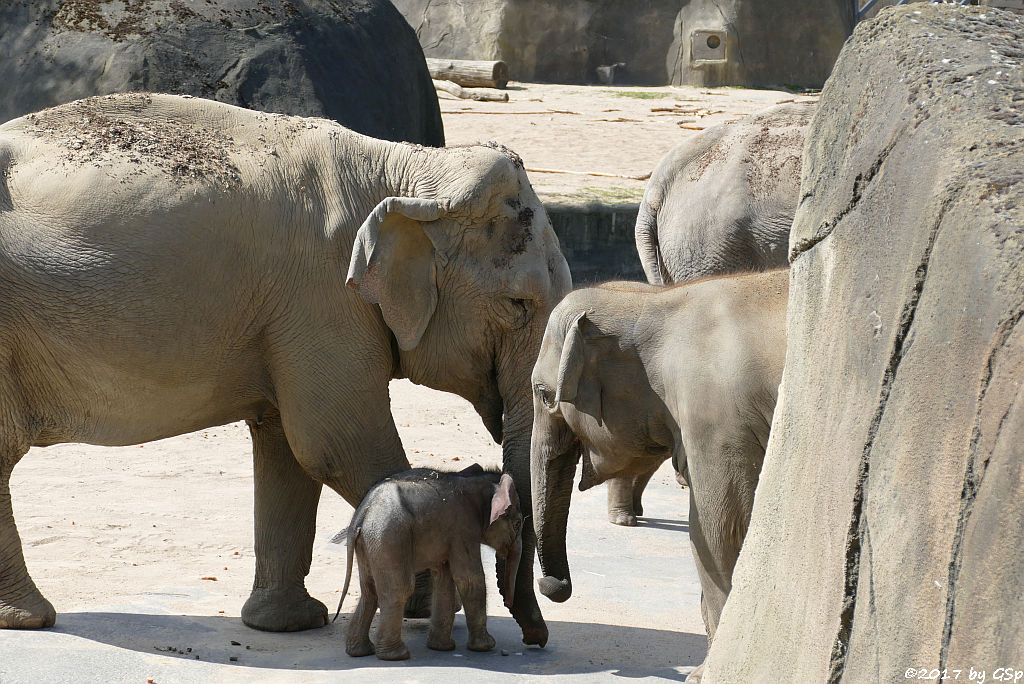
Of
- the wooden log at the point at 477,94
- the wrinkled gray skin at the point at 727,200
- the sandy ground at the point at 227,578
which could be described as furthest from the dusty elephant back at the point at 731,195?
the wooden log at the point at 477,94

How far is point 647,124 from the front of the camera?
16453 millimetres

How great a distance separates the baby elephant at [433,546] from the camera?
3.96 metres

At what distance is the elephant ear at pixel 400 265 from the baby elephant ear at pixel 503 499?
556mm

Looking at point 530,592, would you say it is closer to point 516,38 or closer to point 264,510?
point 264,510

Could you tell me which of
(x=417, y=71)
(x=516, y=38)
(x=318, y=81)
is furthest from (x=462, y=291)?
(x=516, y=38)

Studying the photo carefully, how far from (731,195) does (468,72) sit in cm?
1398

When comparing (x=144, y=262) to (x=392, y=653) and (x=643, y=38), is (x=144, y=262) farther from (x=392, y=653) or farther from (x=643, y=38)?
(x=643, y=38)

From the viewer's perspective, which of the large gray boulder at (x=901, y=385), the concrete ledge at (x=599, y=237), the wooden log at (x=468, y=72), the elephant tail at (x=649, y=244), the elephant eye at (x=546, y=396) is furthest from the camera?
the wooden log at (x=468, y=72)

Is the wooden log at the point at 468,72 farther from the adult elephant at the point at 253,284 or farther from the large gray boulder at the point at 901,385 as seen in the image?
the large gray boulder at the point at 901,385

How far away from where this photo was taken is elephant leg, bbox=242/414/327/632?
456 centimetres

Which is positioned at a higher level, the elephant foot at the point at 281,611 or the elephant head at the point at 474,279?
the elephant head at the point at 474,279

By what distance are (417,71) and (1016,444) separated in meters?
8.65

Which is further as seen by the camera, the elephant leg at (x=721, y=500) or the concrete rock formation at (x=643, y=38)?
the concrete rock formation at (x=643, y=38)

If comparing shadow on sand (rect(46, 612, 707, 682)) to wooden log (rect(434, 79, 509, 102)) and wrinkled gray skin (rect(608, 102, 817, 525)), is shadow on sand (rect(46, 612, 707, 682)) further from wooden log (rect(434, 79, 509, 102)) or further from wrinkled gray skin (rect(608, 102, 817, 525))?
wooden log (rect(434, 79, 509, 102))
